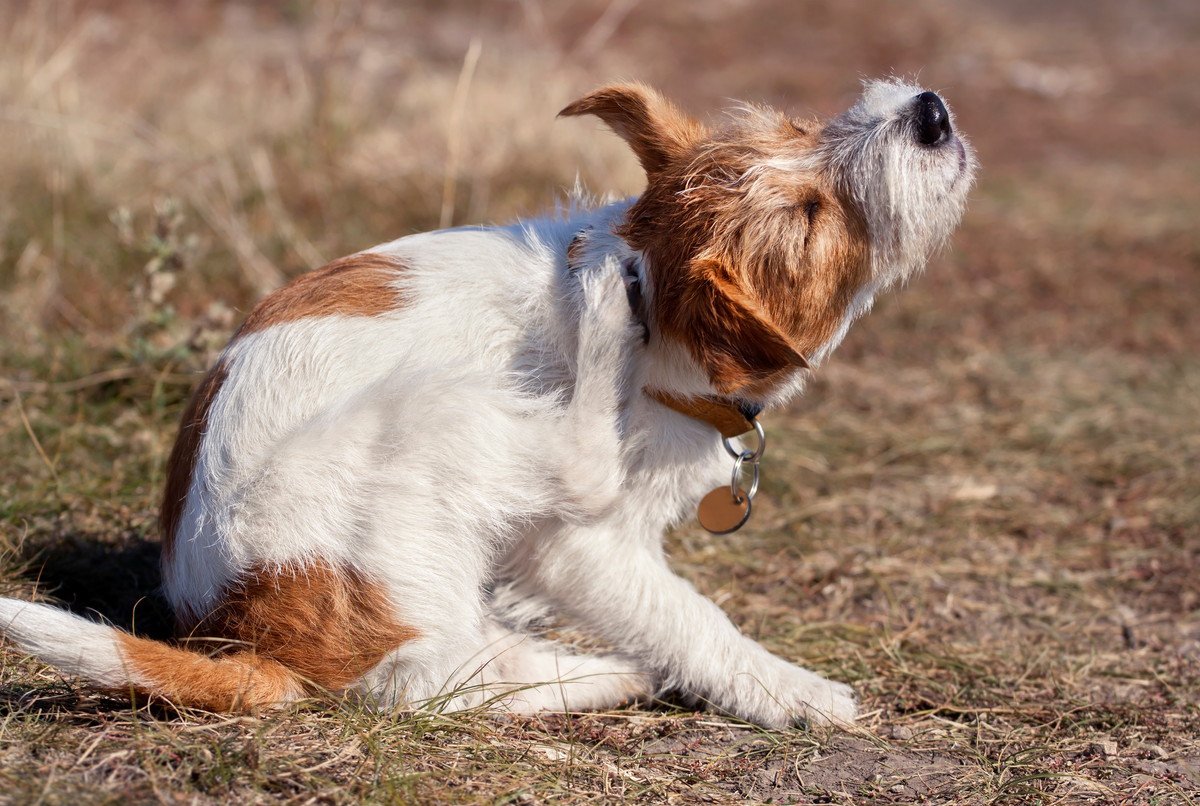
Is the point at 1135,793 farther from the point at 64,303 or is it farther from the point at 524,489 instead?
the point at 64,303

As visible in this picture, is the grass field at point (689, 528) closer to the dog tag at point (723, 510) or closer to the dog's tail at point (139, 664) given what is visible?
the dog's tail at point (139, 664)

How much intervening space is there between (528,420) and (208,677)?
0.94 metres

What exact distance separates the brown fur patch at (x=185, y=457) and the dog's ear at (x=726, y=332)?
1195 mm

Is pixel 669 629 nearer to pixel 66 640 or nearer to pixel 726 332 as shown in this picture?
pixel 726 332

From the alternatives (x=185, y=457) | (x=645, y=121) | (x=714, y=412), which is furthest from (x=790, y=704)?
(x=185, y=457)

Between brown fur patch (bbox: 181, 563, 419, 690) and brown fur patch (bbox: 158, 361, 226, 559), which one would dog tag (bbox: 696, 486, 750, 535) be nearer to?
brown fur patch (bbox: 181, 563, 419, 690)

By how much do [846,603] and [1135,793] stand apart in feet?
4.07

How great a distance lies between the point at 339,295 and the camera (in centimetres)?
275

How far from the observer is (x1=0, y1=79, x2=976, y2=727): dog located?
8.20 ft

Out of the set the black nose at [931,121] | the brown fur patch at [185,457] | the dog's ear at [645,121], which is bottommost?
the brown fur patch at [185,457]

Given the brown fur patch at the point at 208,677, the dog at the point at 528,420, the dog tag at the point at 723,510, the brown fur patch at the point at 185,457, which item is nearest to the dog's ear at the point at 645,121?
the dog at the point at 528,420

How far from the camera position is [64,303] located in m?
5.25

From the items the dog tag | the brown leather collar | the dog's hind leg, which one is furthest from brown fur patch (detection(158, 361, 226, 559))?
the dog tag

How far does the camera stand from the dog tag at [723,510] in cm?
309
